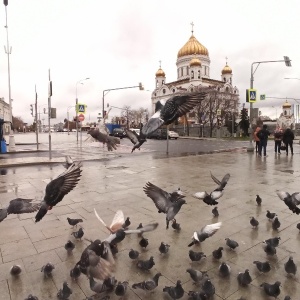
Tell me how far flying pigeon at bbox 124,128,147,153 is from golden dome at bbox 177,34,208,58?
85.7 metres

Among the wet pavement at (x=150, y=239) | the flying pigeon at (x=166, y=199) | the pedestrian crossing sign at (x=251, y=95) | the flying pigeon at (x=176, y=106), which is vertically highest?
the pedestrian crossing sign at (x=251, y=95)

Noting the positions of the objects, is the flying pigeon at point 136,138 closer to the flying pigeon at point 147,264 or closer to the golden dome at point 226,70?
the flying pigeon at point 147,264

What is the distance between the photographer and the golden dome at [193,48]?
8281 cm

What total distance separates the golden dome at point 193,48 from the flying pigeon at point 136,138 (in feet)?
281

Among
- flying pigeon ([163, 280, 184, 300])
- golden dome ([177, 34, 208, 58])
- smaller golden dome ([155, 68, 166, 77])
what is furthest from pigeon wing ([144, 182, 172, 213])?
smaller golden dome ([155, 68, 166, 77])

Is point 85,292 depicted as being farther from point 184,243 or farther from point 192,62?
point 192,62

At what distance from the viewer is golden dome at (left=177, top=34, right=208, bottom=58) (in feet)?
272

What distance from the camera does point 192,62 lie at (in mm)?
75375

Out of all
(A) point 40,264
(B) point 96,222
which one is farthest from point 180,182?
(A) point 40,264

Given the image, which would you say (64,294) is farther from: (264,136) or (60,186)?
(264,136)

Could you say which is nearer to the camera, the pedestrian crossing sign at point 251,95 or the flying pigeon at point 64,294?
the flying pigeon at point 64,294

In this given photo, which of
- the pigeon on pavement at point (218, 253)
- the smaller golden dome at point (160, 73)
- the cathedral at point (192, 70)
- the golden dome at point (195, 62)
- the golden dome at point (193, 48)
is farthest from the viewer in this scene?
the smaller golden dome at point (160, 73)

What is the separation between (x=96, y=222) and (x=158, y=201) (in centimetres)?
231

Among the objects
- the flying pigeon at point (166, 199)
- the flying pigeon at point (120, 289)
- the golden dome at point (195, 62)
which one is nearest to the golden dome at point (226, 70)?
the golden dome at point (195, 62)
